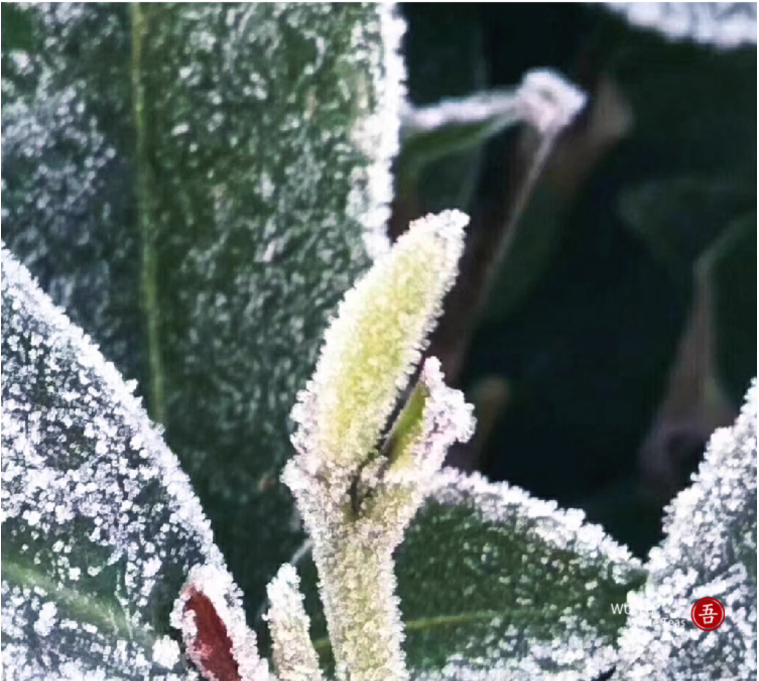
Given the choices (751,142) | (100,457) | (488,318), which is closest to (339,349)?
(100,457)

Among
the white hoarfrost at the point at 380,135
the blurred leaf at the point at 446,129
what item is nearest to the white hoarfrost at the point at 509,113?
the blurred leaf at the point at 446,129

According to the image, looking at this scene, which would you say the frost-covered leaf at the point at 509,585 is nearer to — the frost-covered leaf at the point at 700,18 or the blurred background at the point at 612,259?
the blurred background at the point at 612,259

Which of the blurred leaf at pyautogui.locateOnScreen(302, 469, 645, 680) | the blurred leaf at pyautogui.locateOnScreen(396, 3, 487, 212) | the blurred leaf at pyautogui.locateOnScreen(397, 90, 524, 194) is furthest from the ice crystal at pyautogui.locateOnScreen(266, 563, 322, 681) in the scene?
the blurred leaf at pyautogui.locateOnScreen(396, 3, 487, 212)

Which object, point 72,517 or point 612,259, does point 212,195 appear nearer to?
point 72,517

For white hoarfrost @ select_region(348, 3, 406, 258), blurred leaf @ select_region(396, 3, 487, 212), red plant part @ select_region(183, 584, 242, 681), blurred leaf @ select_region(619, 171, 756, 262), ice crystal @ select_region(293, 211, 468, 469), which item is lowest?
red plant part @ select_region(183, 584, 242, 681)

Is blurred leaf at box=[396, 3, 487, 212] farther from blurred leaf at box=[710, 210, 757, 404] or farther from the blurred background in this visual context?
blurred leaf at box=[710, 210, 757, 404]
